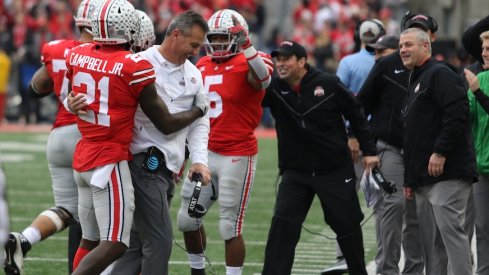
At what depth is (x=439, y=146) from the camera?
793 cm

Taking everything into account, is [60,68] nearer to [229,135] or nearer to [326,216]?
[229,135]

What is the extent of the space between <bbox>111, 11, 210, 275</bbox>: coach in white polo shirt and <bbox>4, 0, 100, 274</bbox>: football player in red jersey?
99 cm

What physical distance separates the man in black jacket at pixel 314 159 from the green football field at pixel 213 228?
627 millimetres

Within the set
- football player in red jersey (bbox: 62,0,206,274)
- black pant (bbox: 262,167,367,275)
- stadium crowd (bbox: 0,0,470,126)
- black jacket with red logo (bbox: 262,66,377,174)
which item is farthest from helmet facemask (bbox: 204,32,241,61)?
stadium crowd (bbox: 0,0,470,126)

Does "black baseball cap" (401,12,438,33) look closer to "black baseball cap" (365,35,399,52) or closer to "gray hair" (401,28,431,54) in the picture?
"gray hair" (401,28,431,54)

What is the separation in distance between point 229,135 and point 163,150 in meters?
1.28

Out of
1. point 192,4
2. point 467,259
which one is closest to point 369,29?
point 467,259

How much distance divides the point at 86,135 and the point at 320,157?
191cm

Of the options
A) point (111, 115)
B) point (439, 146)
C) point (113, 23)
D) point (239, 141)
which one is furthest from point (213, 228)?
point (113, 23)

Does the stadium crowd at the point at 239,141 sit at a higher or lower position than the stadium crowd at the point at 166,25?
higher

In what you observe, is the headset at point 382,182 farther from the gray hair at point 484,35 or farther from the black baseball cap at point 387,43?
the black baseball cap at point 387,43

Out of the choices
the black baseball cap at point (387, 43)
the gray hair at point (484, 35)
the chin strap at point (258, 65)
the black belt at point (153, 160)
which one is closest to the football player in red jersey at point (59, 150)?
the chin strap at point (258, 65)

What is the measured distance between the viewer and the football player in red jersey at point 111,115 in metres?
7.26

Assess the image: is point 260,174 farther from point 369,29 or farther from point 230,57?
point 230,57
